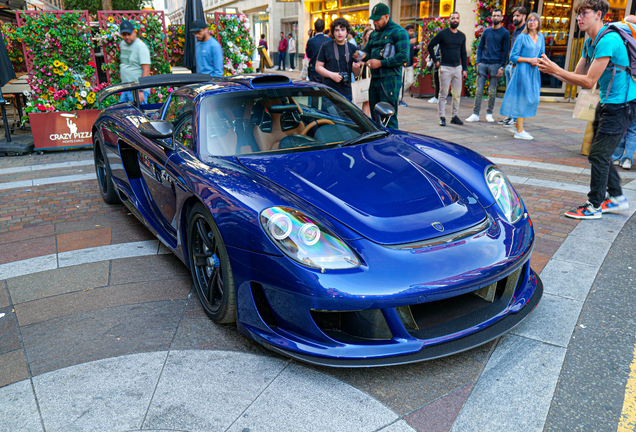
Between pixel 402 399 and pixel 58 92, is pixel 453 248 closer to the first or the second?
pixel 402 399

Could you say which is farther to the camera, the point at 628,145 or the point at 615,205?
the point at 628,145

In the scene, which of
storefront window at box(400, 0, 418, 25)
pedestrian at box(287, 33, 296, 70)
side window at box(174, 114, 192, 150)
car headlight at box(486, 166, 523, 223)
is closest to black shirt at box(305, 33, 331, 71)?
side window at box(174, 114, 192, 150)

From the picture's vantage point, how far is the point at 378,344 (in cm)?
214

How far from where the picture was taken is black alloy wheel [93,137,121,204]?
4.80m

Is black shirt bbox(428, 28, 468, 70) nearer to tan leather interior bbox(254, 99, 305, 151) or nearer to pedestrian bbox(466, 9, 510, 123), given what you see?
pedestrian bbox(466, 9, 510, 123)

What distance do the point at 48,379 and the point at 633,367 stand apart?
2.70m

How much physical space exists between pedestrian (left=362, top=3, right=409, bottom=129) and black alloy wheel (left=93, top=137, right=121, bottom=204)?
11.1 ft

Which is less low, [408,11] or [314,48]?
[408,11]

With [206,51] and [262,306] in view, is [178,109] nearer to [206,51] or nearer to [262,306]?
[262,306]

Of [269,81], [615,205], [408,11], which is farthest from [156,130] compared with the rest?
[408,11]

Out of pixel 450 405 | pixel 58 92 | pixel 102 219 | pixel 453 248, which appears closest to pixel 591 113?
pixel 453 248

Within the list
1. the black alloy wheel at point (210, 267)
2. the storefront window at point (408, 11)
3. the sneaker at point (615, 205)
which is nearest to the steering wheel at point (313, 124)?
the black alloy wheel at point (210, 267)

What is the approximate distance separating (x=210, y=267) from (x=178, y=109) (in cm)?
138

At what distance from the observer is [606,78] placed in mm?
4062
